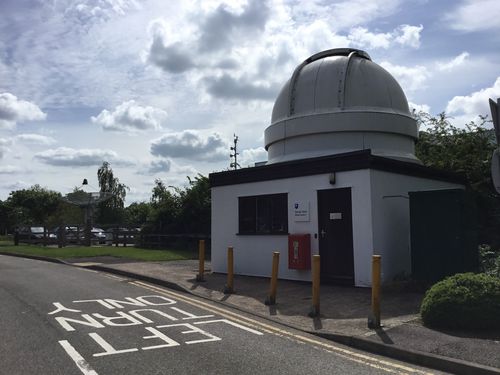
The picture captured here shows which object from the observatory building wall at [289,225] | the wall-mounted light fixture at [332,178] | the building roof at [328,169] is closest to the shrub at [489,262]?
the building roof at [328,169]

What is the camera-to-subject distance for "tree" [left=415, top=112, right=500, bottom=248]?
16.8 meters

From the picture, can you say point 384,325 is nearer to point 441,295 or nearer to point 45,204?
point 441,295

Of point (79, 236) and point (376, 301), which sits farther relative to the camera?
point (79, 236)

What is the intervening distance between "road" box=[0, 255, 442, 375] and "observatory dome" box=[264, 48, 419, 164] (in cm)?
665

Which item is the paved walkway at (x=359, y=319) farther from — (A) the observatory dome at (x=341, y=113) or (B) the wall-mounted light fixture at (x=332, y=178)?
(A) the observatory dome at (x=341, y=113)

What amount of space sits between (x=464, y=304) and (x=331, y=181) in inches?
213

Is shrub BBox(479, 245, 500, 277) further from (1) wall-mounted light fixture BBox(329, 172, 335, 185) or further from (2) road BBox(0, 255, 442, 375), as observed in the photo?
(2) road BBox(0, 255, 442, 375)

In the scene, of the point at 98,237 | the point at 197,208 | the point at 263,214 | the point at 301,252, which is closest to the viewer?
the point at 301,252

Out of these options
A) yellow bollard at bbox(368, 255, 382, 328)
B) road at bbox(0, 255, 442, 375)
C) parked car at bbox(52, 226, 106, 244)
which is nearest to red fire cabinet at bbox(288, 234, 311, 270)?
road at bbox(0, 255, 442, 375)

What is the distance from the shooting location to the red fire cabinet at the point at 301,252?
41.8ft

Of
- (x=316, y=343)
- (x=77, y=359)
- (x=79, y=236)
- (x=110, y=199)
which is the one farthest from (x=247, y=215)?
(x=110, y=199)

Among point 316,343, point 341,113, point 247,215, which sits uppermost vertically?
point 341,113

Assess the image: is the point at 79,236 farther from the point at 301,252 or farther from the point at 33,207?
the point at 33,207

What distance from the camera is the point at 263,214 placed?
14.5 metres
